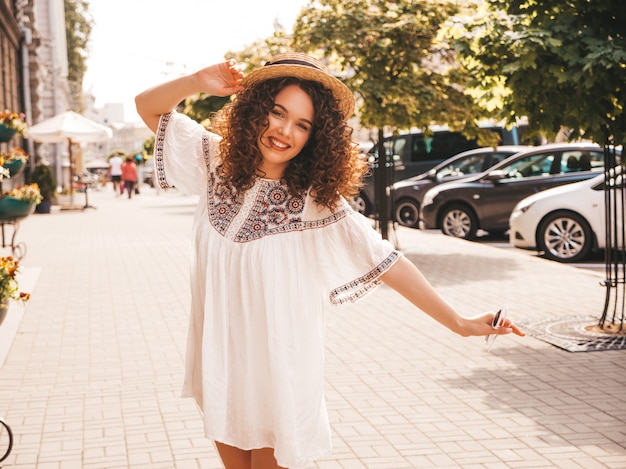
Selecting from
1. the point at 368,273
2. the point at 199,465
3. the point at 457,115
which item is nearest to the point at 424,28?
the point at 457,115

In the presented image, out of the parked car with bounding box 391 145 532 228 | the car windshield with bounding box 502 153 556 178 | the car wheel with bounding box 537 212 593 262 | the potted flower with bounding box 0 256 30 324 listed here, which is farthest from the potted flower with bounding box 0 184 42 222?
the parked car with bounding box 391 145 532 228

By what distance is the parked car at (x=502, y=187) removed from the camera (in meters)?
15.6

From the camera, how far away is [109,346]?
743 cm

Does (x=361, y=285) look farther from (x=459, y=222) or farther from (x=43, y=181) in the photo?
(x=43, y=181)

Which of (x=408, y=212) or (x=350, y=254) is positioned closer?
(x=350, y=254)

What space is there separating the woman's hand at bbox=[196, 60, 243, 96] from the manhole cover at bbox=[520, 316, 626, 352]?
4.77 metres

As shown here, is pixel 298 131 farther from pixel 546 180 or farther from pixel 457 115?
pixel 546 180

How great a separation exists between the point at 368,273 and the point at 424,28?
1012 cm

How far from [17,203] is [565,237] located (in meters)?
7.39

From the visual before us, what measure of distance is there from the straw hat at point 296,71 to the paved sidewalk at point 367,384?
2.18m

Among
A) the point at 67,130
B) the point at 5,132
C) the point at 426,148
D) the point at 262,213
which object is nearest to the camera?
the point at 262,213

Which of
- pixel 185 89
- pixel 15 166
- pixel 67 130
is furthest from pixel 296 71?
pixel 67 130

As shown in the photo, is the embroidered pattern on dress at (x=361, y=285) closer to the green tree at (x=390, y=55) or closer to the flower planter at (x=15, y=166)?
the flower planter at (x=15, y=166)

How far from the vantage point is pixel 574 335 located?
7520mm
